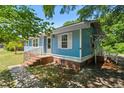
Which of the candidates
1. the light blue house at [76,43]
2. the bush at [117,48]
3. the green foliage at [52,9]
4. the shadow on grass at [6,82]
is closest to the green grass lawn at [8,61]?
the shadow on grass at [6,82]

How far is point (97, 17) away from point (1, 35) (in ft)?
16.7

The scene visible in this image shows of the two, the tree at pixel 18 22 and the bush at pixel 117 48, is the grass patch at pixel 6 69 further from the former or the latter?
the bush at pixel 117 48

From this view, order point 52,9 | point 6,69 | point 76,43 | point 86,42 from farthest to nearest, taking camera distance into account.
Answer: point 6,69, point 86,42, point 76,43, point 52,9

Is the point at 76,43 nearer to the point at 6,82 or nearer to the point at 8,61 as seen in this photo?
the point at 6,82

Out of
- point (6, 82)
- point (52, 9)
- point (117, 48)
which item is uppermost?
point (52, 9)

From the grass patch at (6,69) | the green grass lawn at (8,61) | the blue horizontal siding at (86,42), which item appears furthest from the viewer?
the green grass lawn at (8,61)

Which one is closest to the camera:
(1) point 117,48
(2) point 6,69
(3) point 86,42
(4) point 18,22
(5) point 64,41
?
(4) point 18,22

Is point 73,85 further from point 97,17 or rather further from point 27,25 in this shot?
point 97,17

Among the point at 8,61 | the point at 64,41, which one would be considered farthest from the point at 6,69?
the point at 64,41

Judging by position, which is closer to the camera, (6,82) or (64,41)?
(6,82)

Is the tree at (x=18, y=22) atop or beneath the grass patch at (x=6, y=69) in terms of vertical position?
atop

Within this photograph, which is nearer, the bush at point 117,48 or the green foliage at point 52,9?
the green foliage at point 52,9

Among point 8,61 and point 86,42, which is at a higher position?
point 86,42
